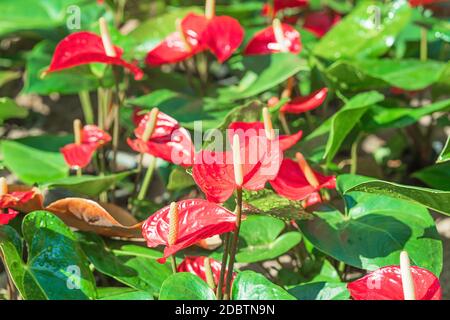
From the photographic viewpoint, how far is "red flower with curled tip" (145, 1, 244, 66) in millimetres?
1452

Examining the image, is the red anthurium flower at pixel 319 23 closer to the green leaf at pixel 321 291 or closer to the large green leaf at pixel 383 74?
the large green leaf at pixel 383 74

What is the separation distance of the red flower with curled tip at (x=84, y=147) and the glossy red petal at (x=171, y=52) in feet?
0.59

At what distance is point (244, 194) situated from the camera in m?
1.08

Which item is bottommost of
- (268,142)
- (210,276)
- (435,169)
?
(435,169)

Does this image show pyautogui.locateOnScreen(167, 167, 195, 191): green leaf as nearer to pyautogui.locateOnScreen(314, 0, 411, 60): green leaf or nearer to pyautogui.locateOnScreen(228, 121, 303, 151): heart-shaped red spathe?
pyautogui.locateOnScreen(228, 121, 303, 151): heart-shaped red spathe

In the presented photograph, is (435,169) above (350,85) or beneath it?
beneath

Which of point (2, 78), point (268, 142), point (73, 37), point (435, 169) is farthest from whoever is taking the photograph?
point (2, 78)

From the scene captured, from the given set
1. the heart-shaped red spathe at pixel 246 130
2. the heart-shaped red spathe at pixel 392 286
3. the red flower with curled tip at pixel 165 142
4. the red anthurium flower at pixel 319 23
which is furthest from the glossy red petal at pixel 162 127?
the red anthurium flower at pixel 319 23

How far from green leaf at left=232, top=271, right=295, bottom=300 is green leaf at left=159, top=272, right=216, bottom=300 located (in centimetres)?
3

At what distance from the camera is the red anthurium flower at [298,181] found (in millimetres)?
1144

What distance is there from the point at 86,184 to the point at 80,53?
0.71 ft

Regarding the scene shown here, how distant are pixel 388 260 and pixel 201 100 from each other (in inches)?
21.4

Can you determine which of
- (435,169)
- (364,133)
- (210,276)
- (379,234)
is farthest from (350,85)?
(210,276)
